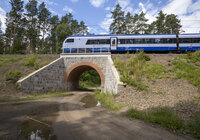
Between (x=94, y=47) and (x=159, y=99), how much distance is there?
42.1 feet

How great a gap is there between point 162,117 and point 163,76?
5.44 metres

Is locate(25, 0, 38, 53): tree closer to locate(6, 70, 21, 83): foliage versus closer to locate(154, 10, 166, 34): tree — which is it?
locate(6, 70, 21, 83): foliage

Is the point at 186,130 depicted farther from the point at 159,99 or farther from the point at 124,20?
the point at 124,20

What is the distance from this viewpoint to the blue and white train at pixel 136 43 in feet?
50.4

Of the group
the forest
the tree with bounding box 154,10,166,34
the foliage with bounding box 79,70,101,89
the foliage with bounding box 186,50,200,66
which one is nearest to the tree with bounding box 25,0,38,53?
the forest

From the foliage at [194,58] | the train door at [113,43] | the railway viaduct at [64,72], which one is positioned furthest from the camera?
the train door at [113,43]

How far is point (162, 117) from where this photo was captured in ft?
13.8

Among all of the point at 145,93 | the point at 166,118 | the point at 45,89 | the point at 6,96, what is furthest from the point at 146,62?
the point at 6,96

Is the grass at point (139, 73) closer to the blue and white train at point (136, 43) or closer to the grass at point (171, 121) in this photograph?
the grass at point (171, 121)

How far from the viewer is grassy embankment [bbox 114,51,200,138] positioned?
3.70 metres

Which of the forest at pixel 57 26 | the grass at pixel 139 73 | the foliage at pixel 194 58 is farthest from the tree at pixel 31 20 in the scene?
the foliage at pixel 194 58

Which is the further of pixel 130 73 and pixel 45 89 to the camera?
pixel 45 89

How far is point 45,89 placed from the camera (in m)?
12.6

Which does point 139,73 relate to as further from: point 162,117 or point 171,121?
point 171,121
